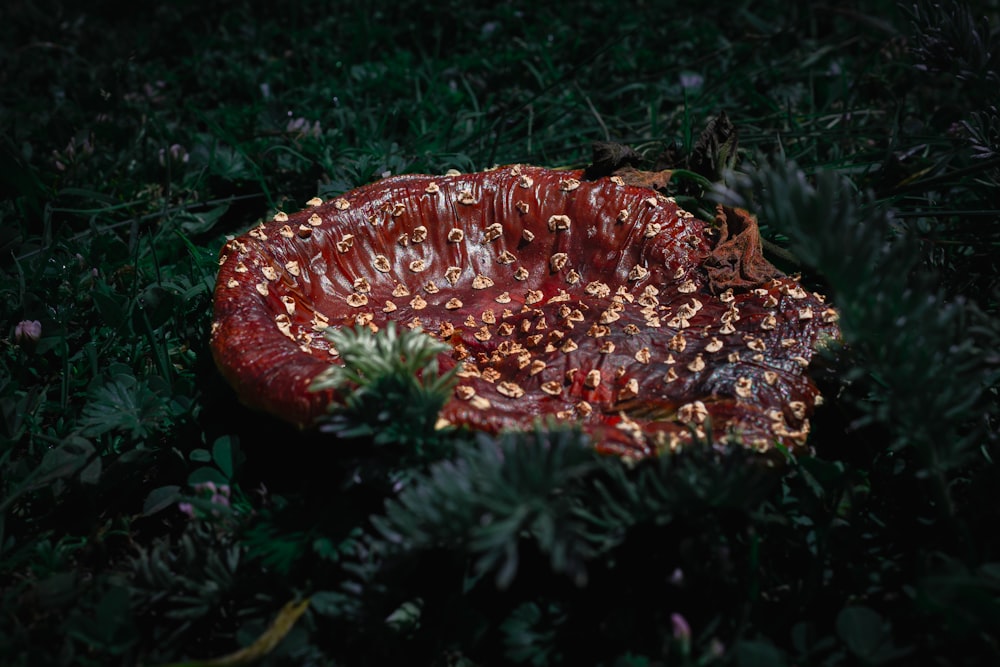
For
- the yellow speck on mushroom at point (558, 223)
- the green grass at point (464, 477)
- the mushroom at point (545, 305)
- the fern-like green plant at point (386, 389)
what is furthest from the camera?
Answer: the yellow speck on mushroom at point (558, 223)

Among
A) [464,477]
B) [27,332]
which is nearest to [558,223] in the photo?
[464,477]

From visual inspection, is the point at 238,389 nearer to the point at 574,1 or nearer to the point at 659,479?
the point at 659,479

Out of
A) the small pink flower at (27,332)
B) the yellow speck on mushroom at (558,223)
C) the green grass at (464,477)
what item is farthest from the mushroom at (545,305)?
the small pink flower at (27,332)

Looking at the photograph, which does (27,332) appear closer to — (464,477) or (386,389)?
(386,389)

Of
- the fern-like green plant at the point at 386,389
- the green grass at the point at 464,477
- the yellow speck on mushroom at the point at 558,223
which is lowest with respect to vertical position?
the green grass at the point at 464,477

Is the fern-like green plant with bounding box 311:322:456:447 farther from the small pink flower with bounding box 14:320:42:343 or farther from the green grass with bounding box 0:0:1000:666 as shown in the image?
the small pink flower with bounding box 14:320:42:343

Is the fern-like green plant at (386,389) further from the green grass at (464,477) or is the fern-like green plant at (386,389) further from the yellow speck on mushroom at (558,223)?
the yellow speck on mushroom at (558,223)

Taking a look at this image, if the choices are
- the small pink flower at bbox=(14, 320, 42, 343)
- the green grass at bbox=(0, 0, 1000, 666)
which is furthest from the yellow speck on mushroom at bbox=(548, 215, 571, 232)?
the small pink flower at bbox=(14, 320, 42, 343)

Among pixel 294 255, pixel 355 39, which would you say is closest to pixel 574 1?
pixel 355 39
